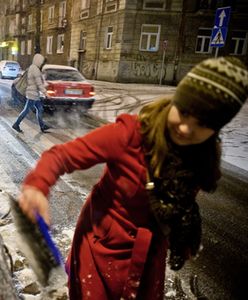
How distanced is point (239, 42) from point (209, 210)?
896 inches

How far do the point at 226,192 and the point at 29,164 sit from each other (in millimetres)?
3319

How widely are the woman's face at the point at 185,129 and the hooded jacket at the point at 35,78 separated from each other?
24.5 feet

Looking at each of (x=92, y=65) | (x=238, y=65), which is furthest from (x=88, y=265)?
(x=92, y=65)

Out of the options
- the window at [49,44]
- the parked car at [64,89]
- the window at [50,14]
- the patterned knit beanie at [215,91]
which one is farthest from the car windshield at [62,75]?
the window at [50,14]

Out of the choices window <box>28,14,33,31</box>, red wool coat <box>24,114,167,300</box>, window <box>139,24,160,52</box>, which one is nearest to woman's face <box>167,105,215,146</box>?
red wool coat <box>24,114,167,300</box>

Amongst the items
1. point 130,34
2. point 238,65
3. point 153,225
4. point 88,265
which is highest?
point 130,34

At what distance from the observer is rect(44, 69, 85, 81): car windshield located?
1077 cm

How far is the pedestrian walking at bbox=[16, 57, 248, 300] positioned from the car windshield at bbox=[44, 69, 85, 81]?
9710mm

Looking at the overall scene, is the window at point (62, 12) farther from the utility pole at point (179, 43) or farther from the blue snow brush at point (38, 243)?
the blue snow brush at point (38, 243)

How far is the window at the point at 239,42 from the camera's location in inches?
955

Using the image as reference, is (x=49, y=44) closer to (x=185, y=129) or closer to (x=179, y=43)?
(x=179, y=43)

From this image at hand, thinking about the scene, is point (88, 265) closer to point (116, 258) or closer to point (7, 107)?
point (116, 258)

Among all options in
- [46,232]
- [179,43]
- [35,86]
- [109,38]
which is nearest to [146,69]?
[179,43]

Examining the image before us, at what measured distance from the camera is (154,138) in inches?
53.8
